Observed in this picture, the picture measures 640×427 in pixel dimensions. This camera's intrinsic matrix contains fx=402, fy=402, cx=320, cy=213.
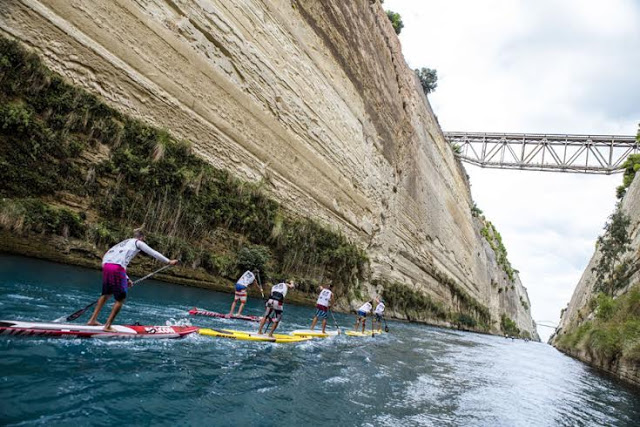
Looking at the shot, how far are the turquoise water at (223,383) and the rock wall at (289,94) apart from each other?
254 inches

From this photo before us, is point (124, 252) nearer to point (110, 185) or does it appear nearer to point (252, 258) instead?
point (110, 185)

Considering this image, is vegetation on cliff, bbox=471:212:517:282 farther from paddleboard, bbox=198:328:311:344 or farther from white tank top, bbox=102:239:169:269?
white tank top, bbox=102:239:169:269

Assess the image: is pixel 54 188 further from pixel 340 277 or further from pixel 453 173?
pixel 453 173

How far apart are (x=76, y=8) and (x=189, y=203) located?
665 cm

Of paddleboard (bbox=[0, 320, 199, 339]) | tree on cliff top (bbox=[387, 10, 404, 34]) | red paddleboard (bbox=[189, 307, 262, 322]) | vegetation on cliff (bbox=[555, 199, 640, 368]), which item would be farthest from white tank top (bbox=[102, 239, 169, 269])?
tree on cliff top (bbox=[387, 10, 404, 34])

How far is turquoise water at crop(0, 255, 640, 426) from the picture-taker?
3885 mm

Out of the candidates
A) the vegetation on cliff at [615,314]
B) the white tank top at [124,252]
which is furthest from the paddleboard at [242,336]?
the vegetation on cliff at [615,314]

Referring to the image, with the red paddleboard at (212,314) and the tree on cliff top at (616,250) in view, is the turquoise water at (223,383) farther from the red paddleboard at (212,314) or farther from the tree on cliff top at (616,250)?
the tree on cliff top at (616,250)

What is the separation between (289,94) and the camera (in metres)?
20.3

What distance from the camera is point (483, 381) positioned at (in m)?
10.0

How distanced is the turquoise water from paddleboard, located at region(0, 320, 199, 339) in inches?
4.4

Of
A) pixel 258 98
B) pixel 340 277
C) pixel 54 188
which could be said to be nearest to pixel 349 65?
pixel 258 98

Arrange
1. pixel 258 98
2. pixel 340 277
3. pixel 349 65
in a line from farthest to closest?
pixel 349 65
pixel 340 277
pixel 258 98

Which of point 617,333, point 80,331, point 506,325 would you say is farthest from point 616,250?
point 506,325
